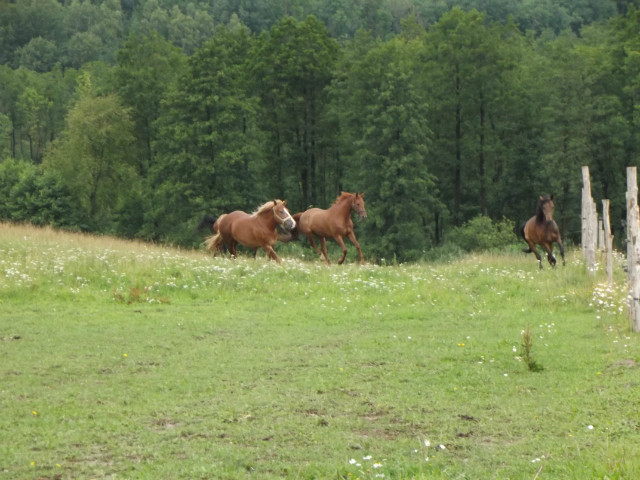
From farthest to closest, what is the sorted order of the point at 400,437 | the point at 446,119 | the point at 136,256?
1. the point at 446,119
2. the point at 136,256
3. the point at 400,437

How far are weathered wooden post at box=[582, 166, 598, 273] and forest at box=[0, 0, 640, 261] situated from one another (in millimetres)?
27565

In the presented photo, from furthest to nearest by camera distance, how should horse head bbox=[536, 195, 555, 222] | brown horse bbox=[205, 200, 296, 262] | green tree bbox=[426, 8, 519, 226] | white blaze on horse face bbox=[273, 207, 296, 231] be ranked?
green tree bbox=[426, 8, 519, 226] → horse head bbox=[536, 195, 555, 222] → brown horse bbox=[205, 200, 296, 262] → white blaze on horse face bbox=[273, 207, 296, 231]

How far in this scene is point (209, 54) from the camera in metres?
56.7

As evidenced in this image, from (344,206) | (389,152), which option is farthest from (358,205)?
(389,152)

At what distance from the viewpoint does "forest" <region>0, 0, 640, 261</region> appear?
177 ft

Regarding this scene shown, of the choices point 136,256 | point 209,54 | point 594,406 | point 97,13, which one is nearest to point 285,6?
point 97,13

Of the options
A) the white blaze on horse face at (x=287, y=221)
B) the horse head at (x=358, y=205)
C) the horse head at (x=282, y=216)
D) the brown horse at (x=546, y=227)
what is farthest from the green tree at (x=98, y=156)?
the brown horse at (x=546, y=227)

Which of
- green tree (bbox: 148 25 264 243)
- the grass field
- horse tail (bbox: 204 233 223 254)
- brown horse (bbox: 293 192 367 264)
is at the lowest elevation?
the grass field

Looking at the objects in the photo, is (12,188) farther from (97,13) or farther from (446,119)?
(97,13)

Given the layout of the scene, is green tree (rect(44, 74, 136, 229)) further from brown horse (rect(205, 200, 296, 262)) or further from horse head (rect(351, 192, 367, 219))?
brown horse (rect(205, 200, 296, 262))

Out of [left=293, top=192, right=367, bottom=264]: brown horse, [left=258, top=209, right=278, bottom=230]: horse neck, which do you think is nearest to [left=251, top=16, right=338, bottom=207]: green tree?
[left=293, top=192, right=367, bottom=264]: brown horse

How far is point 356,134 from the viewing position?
57938 mm

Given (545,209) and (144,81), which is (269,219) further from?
(144,81)

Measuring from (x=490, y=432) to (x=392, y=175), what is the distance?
44.5 metres
